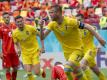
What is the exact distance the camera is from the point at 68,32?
28.6 feet

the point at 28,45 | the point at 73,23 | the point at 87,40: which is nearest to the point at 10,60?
the point at 28,45

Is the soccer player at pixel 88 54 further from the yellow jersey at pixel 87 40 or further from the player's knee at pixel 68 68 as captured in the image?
the player's knee at pixel 68 68

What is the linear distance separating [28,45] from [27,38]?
204mm

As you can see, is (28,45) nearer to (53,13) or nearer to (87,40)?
(87,40)

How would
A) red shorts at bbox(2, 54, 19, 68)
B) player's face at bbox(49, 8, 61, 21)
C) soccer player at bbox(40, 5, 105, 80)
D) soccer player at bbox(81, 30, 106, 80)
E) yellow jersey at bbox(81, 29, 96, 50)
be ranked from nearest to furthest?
player's face at bbox(49, 8, 61, 21) → soccer player at bbox(40, 5, 105, 80) → soccer player at bbox(81, 30, 106, 80) → yellow jersey at bbox(81, 29, 96, 50) → red shorts at bbox(2, 54, 19, 68)

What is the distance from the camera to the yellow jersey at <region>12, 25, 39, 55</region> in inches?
431

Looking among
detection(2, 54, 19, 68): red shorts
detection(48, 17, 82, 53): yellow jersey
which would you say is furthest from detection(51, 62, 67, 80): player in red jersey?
detection(2, 54, 19, 68): red shorts

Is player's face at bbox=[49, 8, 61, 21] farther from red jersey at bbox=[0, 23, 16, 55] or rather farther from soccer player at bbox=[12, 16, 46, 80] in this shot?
red jersey at bbox=[0, 23, 16, 55]

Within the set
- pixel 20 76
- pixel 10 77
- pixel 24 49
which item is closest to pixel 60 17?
pixel 24 49

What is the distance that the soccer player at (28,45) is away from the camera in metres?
10.9

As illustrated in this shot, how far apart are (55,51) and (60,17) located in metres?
6.93

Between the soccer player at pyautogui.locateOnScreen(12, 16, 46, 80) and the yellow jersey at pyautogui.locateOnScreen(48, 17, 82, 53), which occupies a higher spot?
the yellow jersey at pyautogui.locateOnScreen(48, 17, 82, 53)

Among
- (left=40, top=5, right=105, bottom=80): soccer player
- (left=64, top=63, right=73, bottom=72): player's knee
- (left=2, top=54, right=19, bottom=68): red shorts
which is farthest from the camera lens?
(left=2, top=54, right=19, bottom=68): red shorts

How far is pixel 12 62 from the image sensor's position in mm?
12234
